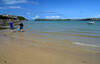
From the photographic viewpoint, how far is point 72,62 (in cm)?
414

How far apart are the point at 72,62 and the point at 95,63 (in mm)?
945

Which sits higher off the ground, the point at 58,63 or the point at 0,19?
the point at 0,19

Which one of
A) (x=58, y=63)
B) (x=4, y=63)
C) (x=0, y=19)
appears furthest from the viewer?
(x=0, y=19)

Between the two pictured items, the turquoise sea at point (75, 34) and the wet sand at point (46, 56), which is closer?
the wet sand at point (46, 56)

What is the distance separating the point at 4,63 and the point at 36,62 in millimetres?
1195

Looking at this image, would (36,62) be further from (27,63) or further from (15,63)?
(15,63)

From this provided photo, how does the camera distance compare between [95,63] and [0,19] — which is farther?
[0,19]

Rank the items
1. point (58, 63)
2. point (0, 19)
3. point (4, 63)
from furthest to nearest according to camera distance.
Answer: point (0, 19) < point (58, 63) < point (4, 63)

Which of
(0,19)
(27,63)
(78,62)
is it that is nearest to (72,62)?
(78,62)

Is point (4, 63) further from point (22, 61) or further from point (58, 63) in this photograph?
point (58, 63)

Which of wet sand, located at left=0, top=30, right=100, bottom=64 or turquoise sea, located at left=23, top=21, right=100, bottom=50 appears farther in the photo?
turquoise sea, located at left=23, top=21, right=100, bottom=50

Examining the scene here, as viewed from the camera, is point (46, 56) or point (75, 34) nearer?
point (46, 56)

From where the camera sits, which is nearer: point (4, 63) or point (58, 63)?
point (4, 63)

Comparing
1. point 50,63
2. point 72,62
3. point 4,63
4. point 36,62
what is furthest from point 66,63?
point 4,63
